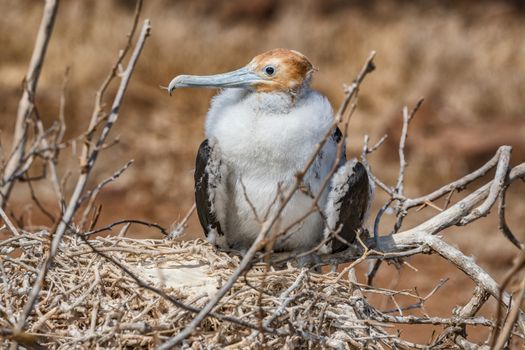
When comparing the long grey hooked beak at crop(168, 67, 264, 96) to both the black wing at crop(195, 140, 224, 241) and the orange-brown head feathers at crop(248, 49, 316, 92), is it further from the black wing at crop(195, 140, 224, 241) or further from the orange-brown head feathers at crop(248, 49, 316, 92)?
the black wing at crop(195, 140, 224, 241)

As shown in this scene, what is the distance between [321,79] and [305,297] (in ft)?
26.5

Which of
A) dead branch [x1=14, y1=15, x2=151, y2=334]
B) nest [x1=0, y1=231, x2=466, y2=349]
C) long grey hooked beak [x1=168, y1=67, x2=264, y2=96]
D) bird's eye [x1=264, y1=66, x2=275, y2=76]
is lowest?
nest [x1=0, y1=231, x2=466, y2=349]

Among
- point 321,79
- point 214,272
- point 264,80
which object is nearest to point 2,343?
point 214,272

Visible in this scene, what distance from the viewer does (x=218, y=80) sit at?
11.0 ft

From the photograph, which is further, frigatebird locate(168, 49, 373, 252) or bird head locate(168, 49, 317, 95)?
bird head locate(168, 49, 317, 95)

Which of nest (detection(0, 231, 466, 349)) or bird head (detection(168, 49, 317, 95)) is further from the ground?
bird head (detection(168, 49, 317, 95))

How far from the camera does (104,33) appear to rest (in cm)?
1096

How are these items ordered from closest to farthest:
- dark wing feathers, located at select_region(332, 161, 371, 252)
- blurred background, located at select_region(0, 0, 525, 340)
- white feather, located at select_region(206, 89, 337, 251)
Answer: white feather, located at select_region(206, 89, 337, 251), dark wing feathers, located at select_region(332, 161, 371, 252), blurred background, located at select_region(0, 0, 525, 340)

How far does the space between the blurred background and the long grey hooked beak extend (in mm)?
4132

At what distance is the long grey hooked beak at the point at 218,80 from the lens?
332 cm

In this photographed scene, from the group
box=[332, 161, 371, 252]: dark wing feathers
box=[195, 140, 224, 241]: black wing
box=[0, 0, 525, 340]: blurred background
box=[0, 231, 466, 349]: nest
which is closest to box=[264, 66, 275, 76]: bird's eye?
box=[195, 140, 224, 241]: black wing

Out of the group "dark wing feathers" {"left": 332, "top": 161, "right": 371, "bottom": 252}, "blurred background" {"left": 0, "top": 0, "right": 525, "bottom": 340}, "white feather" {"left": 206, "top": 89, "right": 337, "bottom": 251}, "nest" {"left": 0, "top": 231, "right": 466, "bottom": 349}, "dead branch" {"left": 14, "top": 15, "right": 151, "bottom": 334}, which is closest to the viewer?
"dead branch" {"left": 14, "top": 15, "right": 151, "bottom": 334}

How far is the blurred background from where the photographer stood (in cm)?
893

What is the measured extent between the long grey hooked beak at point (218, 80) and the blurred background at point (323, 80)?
4132 millimetres
